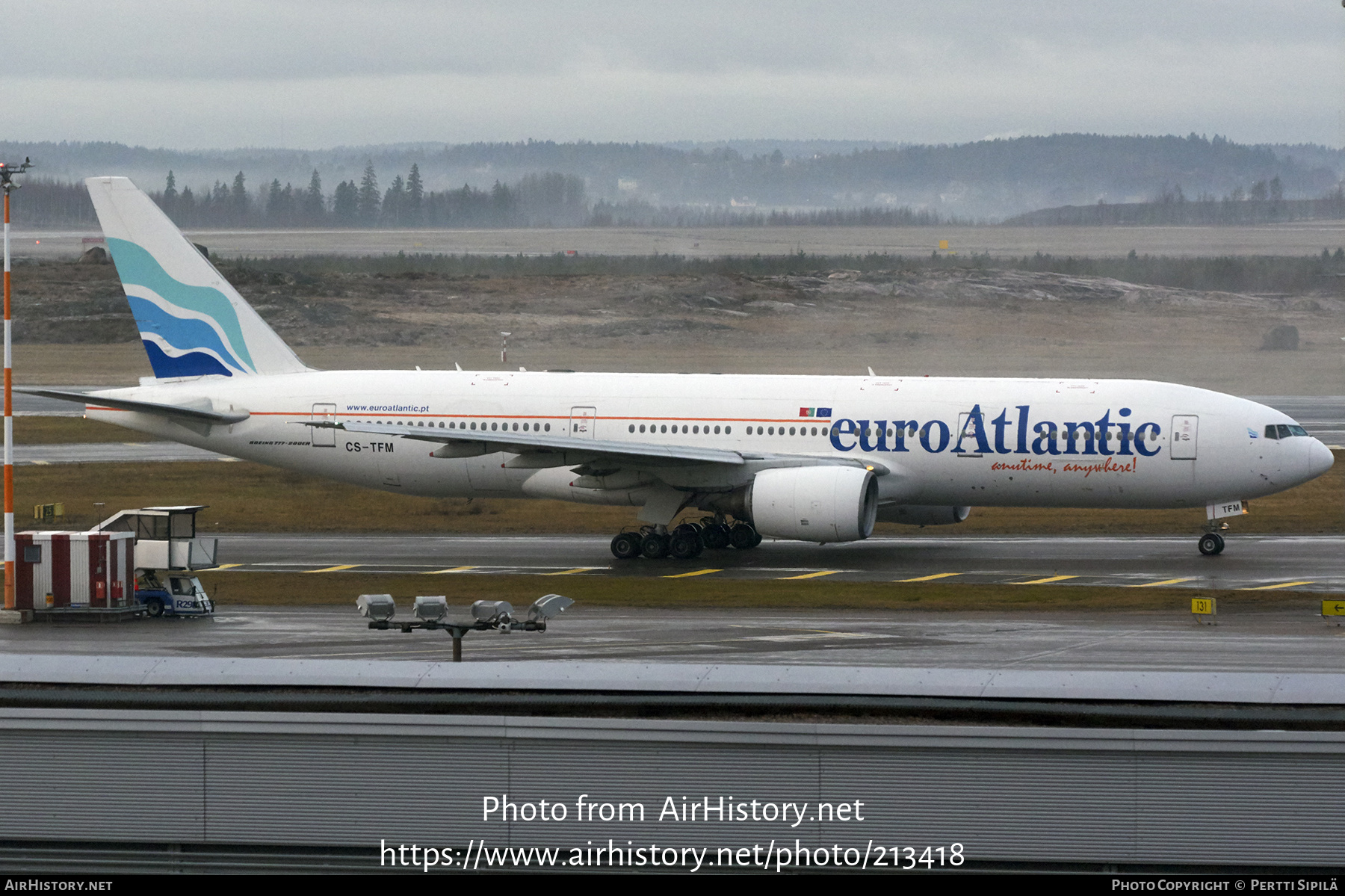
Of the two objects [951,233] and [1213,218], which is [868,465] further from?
[1213,218]

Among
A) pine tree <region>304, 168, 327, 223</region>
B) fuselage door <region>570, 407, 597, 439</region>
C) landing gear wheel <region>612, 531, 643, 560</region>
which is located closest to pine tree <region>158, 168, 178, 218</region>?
pine tree <region>304, 168, 327, 223</region>

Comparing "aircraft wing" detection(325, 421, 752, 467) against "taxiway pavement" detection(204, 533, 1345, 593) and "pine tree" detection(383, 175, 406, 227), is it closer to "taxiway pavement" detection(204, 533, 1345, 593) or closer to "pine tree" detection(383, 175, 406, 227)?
"taxiway pavement" detection(204, 533, 1345, 593)

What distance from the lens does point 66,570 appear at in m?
30.6

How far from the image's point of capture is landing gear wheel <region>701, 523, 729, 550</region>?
4006cm

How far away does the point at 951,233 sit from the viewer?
103 meters

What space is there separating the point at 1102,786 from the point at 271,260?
314 ft

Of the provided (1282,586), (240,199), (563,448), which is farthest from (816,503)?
(240,199)

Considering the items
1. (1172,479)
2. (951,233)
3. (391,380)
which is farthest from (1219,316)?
(391,380)

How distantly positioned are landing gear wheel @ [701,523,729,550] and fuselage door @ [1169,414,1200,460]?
37.3ft

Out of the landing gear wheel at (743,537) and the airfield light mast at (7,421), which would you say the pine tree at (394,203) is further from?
→ the airfield light mast at (7,421)

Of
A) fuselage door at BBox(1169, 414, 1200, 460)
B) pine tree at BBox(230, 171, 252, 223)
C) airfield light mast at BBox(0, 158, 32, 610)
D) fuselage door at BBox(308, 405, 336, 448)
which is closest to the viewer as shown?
airfield light mast at BBox(0, 158, 32, 610)

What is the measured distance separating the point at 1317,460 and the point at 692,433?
50.8 feet

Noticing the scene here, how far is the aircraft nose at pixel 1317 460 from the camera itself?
37.3m

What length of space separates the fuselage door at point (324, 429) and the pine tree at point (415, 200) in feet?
276
